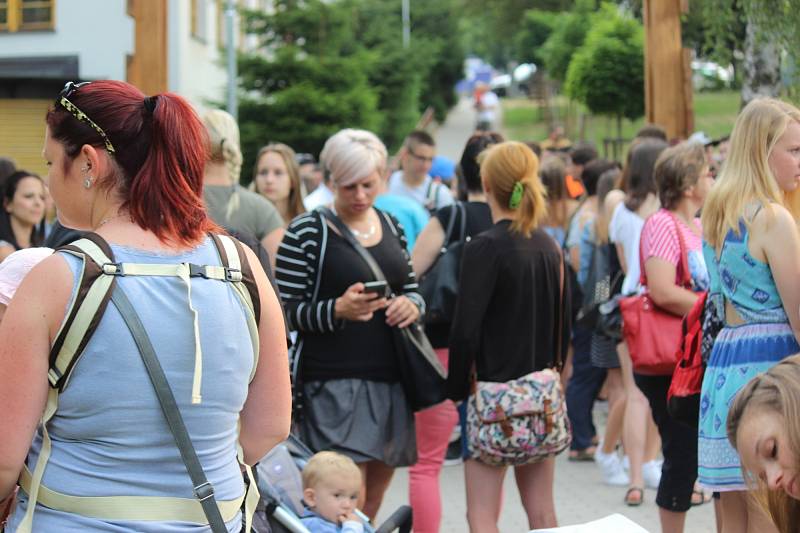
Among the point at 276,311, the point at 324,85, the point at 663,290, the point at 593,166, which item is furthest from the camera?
the point at 324,85

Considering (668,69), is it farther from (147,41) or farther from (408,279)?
(408,279)

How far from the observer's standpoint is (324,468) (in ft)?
16.2

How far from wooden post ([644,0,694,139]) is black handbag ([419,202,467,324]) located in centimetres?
494

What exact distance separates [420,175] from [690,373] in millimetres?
4937

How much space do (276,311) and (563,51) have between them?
31.5 m

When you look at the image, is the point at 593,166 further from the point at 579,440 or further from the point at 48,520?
the point at 48,520

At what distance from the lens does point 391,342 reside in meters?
5.40

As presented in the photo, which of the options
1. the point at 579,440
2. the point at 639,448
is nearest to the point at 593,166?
the point at 579,440

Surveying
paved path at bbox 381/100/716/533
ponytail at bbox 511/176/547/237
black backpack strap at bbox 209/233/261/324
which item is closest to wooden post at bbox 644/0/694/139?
paved path at bbox 381/100/716/533

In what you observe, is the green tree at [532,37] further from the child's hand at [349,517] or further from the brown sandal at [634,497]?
the child's hand at [349,517]

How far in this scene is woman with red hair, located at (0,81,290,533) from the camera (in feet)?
8.17

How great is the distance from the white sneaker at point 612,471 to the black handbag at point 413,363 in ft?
10.3

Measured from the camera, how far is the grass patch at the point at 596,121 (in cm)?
3017

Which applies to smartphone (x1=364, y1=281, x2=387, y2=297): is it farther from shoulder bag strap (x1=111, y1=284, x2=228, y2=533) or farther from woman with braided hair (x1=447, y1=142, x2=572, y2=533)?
shoulder bag strap (x1=111, y1=284, x2=228, y2=533)
